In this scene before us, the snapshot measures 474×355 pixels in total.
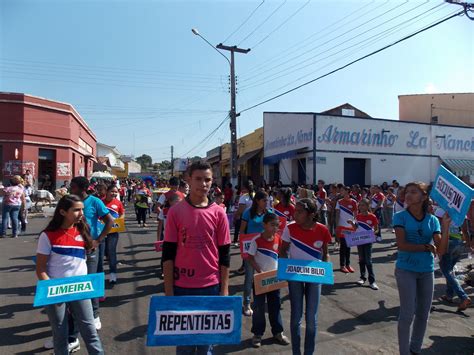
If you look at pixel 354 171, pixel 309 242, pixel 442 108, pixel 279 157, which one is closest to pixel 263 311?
pixel 309 242

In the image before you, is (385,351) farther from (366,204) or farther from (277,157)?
(277,157)

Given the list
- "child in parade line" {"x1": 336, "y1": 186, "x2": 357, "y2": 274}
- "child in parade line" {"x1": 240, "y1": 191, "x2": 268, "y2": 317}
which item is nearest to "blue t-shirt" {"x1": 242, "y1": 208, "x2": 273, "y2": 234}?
"child in parade line" {"x1": 240, "y1": 191, "x2": 268, "y2": 317}

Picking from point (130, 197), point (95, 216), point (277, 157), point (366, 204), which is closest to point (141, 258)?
point (95, 216)

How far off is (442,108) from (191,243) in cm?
4248

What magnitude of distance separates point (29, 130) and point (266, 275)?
26048 millimetres

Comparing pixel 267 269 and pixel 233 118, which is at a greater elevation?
pixel 233 118

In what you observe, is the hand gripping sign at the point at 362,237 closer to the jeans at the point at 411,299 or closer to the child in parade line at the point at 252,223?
the child in parade line at the point at 252,223

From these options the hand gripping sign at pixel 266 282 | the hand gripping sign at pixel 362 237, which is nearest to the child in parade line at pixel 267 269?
the hand gripping sign at pixel 266 282

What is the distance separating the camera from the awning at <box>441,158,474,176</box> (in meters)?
25.1

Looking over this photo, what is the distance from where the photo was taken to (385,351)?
4410 millimetres

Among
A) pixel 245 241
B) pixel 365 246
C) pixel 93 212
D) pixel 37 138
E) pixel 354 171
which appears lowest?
pixel 365 246

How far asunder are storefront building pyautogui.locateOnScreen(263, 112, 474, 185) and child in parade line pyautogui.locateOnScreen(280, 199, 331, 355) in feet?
56.3

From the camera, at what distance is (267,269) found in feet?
15.3

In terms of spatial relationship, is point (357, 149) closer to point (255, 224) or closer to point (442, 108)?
point (255, 224)
